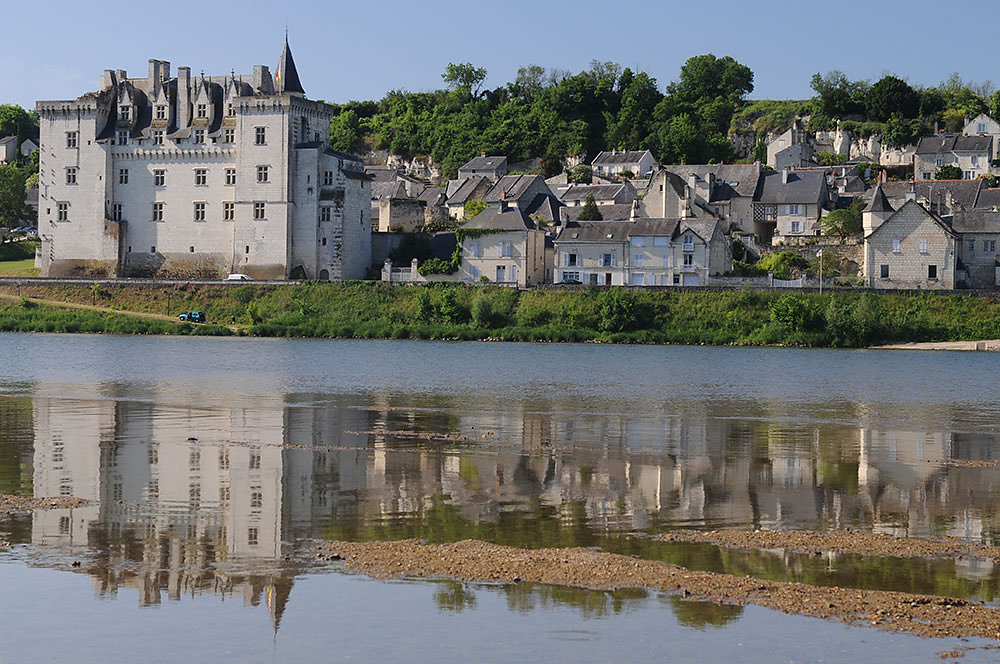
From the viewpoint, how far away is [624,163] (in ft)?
315

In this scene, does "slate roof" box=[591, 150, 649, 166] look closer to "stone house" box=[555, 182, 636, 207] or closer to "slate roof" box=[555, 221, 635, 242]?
"stone house" box=[555, 182, 636, 207]

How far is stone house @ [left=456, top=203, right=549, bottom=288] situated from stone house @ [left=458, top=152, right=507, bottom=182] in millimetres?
34074

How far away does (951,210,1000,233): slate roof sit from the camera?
6131cm

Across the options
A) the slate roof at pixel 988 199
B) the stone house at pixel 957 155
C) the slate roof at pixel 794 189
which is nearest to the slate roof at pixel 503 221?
the slate roof at pixel 794 189

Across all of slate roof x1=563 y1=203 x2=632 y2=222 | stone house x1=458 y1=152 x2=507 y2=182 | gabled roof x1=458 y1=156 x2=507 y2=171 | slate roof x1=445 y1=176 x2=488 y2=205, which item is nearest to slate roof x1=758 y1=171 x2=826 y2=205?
slate roof x1=563 y1=203 x2=632 y2=222

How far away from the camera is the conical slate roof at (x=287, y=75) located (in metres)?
69.4

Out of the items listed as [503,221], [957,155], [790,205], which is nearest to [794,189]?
[790,205]

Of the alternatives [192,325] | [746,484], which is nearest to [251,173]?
[192,325]

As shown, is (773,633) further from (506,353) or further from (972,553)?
(506,353)

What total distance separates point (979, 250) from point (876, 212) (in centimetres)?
658

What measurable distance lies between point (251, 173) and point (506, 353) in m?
27.8

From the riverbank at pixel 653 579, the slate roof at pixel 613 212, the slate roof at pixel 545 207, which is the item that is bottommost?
the riverbank at pixel 653 579

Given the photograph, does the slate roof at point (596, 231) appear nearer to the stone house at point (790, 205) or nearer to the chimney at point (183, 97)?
the stone house at point (790, 205)

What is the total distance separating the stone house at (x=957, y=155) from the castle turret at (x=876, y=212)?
83.5 feet
